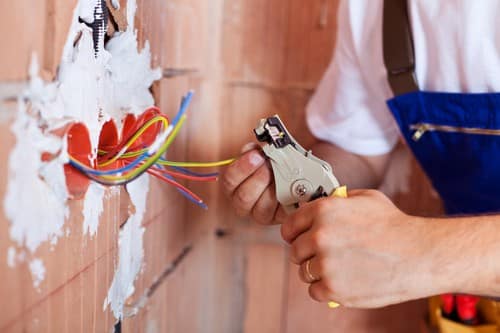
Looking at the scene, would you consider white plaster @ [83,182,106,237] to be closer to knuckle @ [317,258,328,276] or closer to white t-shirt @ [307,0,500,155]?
knuckle @ [317,258,328,276]

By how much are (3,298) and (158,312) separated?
450 millimetres

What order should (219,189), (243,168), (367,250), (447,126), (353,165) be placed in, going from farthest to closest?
(219,189), (353,165), (447,126), (243,168), (367,250)

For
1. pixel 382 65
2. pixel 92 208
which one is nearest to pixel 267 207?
pixel 92 208

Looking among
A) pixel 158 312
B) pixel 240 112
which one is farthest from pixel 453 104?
pixel 158 312

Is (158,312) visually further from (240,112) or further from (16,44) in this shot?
(16,44)

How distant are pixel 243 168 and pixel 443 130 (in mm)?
339

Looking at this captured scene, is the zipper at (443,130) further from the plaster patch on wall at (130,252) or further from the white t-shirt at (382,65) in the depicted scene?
the plaster patch on wall at (130,252)

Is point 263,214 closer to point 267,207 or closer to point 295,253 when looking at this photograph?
point 267,207

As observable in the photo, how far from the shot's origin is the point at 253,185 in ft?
2.15

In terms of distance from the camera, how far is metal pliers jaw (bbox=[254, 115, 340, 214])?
22.9 inches

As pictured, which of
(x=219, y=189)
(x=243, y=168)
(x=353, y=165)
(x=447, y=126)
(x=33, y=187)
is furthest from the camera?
(x=219, y=189)

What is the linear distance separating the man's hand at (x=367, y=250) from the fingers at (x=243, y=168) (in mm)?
109

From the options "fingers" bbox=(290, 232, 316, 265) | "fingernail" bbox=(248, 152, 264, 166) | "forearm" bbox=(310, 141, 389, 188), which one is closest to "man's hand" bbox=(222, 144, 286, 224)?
"fingernail" bbox=(248, 152, 264, 166)

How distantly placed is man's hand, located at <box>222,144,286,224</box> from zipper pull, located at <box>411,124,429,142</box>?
28cm
